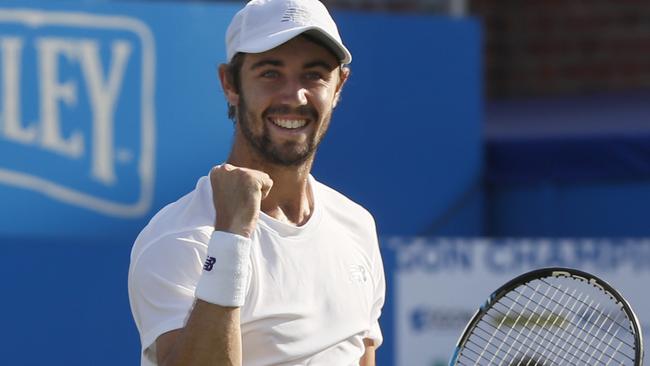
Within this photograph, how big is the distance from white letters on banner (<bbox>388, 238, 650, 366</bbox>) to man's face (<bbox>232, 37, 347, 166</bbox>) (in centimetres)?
360

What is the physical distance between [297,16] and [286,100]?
0.58 feet

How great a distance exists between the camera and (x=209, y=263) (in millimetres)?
2809

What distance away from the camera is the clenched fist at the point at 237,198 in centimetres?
284

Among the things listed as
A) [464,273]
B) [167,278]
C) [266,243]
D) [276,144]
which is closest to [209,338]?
[167,278]

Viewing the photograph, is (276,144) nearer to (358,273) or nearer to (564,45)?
(358,273)

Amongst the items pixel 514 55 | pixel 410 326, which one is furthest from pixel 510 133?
pixel 410 326

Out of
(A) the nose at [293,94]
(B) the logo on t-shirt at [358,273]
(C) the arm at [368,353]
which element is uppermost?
(A) the nose at [293,94]

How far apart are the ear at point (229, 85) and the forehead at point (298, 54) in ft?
0.25

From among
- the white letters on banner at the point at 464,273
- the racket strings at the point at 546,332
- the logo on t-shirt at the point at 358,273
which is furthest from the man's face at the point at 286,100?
the white letters on banner at the point at 464,273

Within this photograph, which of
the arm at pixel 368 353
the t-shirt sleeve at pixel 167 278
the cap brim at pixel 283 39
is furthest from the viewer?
the arm at pixel 368 353

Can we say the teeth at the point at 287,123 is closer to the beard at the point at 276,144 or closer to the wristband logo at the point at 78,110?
the beard at the point at 276,144

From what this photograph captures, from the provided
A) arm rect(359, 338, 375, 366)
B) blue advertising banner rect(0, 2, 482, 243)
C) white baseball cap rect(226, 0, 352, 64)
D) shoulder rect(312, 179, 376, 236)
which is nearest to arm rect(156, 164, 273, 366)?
white baseball cap rect(226, 0, 352, 64)

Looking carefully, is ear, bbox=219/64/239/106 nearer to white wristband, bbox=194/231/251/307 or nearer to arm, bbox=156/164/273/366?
arm, bbox=156/164/273/366

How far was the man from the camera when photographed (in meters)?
2.82
